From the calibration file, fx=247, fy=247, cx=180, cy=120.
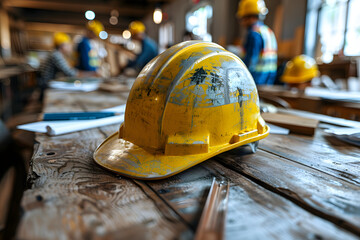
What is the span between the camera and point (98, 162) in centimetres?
90

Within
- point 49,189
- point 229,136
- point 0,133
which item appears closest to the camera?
point 49,189

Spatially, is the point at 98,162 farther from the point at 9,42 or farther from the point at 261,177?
the point at 9,42

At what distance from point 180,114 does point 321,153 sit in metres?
0.72

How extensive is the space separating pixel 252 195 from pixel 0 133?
176 cm

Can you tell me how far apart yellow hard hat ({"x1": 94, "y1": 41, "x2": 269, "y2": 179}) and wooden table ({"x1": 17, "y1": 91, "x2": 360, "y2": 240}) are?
0.21 feet

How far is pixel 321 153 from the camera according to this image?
112cm

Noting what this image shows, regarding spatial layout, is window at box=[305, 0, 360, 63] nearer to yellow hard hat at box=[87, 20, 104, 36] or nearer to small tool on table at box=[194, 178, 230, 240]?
yellow hard hat at box=[87, 20, 104, 36]

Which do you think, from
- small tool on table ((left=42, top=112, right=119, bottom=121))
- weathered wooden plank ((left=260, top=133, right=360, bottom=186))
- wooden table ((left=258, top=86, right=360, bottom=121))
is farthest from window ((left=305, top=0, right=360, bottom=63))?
small tool on table ((left=42, top=112, right=119, bottom=121))

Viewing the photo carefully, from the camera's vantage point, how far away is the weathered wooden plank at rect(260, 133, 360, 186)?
3.04 feet

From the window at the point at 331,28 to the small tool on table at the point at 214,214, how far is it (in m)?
7.63

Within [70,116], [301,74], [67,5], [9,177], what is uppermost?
[67,5]

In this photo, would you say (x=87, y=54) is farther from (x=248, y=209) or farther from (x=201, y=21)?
(x=201, y=21)

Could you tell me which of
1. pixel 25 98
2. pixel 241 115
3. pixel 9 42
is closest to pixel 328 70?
pixel 241 115

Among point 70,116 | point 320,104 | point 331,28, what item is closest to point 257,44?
point 320,104
